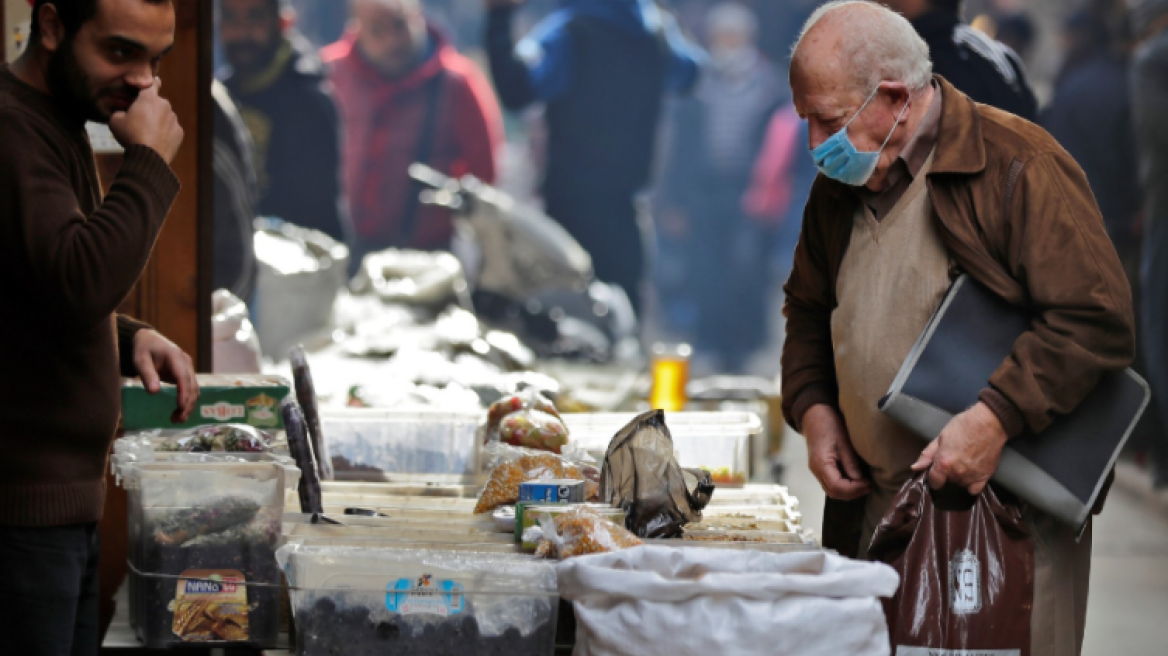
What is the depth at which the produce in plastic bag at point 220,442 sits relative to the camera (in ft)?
7.66

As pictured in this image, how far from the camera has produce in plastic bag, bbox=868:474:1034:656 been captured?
1986mm

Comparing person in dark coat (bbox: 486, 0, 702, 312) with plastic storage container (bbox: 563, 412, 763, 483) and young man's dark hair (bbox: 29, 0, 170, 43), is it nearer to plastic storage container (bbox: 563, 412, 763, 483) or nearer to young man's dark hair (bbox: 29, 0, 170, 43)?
plastic storage container (bbox: 563, 412, 763, 483)

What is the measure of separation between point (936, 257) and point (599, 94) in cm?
412

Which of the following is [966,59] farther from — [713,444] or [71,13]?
[71,13]

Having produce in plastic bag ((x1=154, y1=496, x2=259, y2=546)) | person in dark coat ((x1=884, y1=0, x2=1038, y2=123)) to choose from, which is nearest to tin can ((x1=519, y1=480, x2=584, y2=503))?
produce in plastic bag ((x1=154, y1=496, x2=259, y2=546))

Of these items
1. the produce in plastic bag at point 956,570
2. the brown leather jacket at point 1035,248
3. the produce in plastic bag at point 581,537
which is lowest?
the produce in plastic bag at point 956,570

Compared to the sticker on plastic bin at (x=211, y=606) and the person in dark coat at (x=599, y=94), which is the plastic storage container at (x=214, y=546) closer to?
the sticker on plastic bin at (x=211, y=606)

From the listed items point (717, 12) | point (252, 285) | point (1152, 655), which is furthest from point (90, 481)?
point (717, 12)

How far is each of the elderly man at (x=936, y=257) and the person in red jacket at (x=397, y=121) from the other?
3811mm

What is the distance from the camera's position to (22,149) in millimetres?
1654

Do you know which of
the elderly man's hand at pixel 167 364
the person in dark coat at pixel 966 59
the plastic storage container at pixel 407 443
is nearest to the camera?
the elderly man's hand at pixel 167 364

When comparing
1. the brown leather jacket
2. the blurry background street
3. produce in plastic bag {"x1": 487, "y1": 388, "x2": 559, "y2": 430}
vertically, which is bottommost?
the blurry background street

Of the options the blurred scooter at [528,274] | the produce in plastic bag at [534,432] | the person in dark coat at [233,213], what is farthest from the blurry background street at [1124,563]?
the person in dark coat at [233,213]

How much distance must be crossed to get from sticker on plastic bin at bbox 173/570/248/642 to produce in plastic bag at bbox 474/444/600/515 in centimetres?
44
